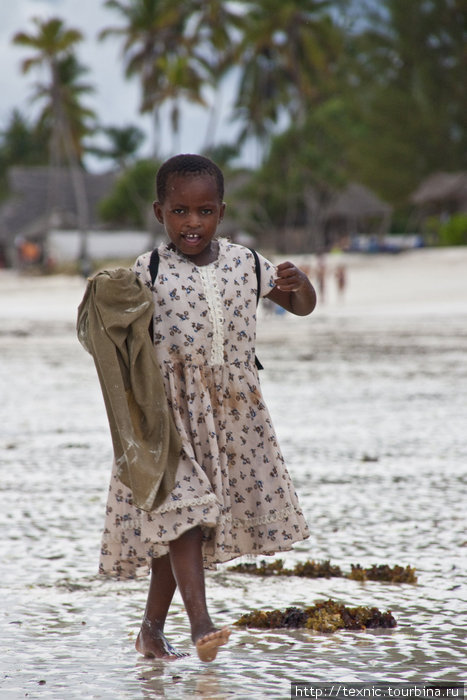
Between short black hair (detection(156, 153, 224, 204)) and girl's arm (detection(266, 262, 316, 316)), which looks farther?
girl's arm (detection(266, 262, 316, 316))

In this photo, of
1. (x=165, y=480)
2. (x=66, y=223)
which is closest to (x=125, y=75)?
(x=66, y=223)

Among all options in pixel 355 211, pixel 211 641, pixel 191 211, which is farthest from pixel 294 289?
pixel 355 211

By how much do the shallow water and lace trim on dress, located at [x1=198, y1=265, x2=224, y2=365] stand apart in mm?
945

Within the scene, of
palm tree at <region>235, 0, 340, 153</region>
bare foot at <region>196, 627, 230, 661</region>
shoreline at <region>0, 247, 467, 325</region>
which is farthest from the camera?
palm tree at <region>235, 0, 340, 153</region>

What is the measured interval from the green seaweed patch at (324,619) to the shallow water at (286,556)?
0.18 feet

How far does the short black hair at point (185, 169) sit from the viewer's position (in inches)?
149

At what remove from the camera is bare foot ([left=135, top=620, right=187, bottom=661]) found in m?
3.72

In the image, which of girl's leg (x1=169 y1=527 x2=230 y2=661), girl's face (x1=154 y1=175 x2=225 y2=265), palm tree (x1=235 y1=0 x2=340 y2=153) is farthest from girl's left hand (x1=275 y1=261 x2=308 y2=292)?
palm tree (x1=235 y1=0 x2=340 y2=153)

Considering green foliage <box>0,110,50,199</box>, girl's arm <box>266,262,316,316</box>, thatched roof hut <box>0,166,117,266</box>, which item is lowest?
girl's arm <box>266,262,316,316</box>

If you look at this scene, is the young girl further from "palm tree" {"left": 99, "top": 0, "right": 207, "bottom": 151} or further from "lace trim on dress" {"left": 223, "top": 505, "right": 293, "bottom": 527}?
"palm tree" {"left": 99, "top": 0, "right": 207, "bottom": 151}

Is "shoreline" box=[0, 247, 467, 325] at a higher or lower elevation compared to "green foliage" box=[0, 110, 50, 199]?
lower

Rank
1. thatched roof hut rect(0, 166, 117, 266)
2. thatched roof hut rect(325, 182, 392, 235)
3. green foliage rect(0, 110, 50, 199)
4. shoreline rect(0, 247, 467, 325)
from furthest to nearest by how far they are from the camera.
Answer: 1. green foliage rect(0, 110, 50, 199)
2. thatched roof hut rect(0, 166, 117, 266)
3. thatched roof hut rect(325, 182, 392, 235)
4. shoreline rect(0, 247, 467, 325)

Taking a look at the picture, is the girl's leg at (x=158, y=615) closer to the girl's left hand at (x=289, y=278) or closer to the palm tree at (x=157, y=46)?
the girl's left hand at (x=289, y=278)

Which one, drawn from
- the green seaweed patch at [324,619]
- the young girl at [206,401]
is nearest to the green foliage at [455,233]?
the green seaweed patch at [324,619]
